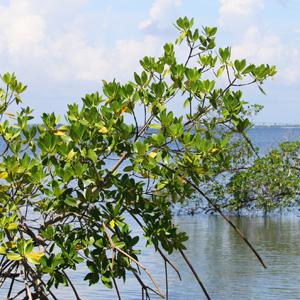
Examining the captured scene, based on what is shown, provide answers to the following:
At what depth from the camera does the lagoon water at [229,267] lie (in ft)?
34.4

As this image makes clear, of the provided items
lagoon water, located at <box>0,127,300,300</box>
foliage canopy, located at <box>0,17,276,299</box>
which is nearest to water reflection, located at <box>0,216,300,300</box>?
lagoon water, located at <box>0,127,300,300</box>

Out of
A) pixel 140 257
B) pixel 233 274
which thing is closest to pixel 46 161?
pixel 233 274

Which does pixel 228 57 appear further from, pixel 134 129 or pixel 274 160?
pixel 274 160

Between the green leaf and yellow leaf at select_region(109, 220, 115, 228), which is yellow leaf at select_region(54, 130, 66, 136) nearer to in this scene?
yellow leaf at select_region(109, 220, 115, 228)

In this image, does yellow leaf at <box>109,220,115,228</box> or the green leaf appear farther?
yellow leaf at <box>109,220,115,228</box>

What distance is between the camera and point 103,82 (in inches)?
211

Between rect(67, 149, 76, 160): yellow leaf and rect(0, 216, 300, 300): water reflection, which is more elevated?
rect(67, 149, 76, 160): yellow leaf

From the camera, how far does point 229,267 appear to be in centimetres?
1227

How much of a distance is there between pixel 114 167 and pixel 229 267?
7.31 m

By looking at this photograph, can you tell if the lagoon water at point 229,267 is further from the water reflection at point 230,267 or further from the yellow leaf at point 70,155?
the yellow leaf at point 70,155

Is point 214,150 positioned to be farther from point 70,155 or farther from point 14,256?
point 14,256

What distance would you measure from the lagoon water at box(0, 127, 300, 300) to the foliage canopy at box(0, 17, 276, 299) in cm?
496

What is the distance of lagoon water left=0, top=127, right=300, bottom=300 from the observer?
10477mm

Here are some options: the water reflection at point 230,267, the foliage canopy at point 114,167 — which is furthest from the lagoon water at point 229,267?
the foliage canopy at point 114,167
